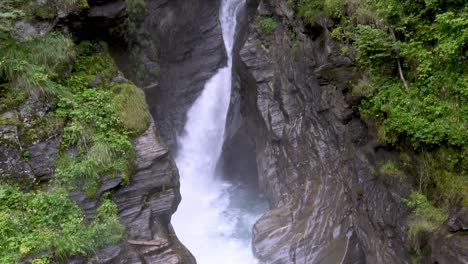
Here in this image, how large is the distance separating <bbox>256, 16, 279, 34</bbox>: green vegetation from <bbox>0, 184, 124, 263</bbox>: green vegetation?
Answer: 7927 mm

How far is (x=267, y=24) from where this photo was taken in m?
12.7

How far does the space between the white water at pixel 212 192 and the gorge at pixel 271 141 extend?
71 millimetres

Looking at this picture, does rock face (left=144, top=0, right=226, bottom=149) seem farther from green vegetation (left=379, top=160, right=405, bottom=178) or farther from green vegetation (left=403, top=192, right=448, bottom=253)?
green vegetation (left=403, top=192, right=448, bottom=253)

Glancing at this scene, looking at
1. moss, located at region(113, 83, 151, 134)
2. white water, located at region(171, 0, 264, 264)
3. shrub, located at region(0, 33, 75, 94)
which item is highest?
shrub, located at region(0, 33, 75, 94)

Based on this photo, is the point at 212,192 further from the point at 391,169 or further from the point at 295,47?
the point at 391,169

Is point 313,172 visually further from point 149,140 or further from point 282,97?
point 149,140

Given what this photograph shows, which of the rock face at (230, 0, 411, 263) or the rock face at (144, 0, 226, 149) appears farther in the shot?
the rock face at (144, 0, 226, 149)

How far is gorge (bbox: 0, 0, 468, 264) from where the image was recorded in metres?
6.38

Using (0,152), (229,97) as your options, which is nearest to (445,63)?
(0,152)

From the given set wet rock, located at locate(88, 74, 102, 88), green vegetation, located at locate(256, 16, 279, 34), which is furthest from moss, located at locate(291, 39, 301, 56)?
wet rock, located at locate(88, 74, 102, 88)

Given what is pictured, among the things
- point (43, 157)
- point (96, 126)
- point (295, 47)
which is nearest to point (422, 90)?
point (295, 47)

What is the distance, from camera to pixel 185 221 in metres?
12.2

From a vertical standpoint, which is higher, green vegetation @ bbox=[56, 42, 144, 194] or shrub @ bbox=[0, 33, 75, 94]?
shrub @ bbox=[0, 33, 75, 94]

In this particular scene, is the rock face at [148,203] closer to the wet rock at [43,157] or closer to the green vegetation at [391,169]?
the wet rock at [43,157]
